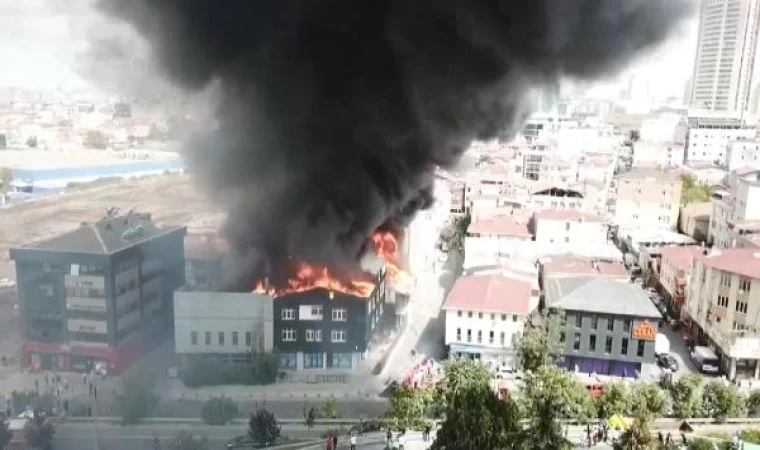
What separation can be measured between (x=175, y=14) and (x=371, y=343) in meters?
5.88

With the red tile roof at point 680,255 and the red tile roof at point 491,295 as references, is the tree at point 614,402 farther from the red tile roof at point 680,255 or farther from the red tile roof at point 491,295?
the red tile roof at point 680,255

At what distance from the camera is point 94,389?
1010 centimetres

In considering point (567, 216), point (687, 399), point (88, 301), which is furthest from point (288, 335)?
point (567, 216)

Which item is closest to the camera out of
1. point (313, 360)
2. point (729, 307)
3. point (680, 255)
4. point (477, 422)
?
point (477, 422)

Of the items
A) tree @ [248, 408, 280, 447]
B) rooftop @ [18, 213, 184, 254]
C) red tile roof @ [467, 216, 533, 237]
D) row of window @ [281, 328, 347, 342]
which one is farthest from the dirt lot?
red tile roof @ [467, 216, 533, 237]

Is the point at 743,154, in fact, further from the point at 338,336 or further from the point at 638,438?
the point at 638,438

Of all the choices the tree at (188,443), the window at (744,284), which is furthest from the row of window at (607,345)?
the tree at (188,443)

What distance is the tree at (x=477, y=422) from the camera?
7777 millimetres

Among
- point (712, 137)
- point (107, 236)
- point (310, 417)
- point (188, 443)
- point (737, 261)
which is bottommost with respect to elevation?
point (188, 443)

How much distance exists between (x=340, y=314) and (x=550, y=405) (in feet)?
12.0

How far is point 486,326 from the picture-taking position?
460 inches

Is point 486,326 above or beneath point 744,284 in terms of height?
beneath

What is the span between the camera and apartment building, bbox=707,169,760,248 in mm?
16906

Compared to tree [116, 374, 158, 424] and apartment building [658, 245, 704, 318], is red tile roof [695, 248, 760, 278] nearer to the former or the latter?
apartment building [658, 245, 704, 318]
